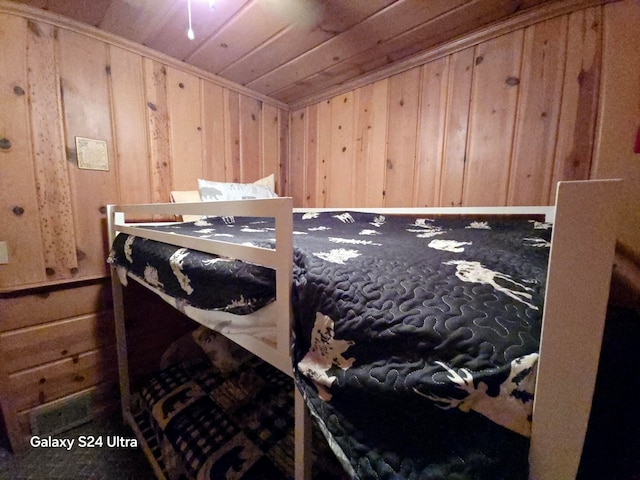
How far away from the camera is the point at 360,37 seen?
1.27 metres

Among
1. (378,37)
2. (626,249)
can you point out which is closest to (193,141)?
(378,37)

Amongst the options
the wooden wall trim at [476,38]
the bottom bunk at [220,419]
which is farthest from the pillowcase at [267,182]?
the bottom bunk at [220,419]

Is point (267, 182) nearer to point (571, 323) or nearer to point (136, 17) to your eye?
point (136, 17)

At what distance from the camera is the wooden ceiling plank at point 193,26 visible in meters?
1.07

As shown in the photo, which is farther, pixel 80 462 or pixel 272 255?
pixel 80 462

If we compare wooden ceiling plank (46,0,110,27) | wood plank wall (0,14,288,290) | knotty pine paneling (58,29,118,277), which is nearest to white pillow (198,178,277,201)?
wood plank wall (0,14,288,290)

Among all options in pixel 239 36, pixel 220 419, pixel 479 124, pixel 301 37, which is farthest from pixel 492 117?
pixel 220 419

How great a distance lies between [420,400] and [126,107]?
1.74 m

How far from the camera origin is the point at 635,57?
925 millimetres

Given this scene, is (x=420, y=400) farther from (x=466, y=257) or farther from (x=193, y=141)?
(x=193, y=141)

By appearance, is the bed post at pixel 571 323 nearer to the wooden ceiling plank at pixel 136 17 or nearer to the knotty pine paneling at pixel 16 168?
the wooden ceiling plank at pixel 136 17

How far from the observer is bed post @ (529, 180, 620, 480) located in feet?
0.73

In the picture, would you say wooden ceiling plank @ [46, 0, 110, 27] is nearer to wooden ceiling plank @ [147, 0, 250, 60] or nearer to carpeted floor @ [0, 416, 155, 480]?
wooden ceiling plank @ [147, 0, 250, 60]

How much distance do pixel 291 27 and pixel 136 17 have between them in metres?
0.68
